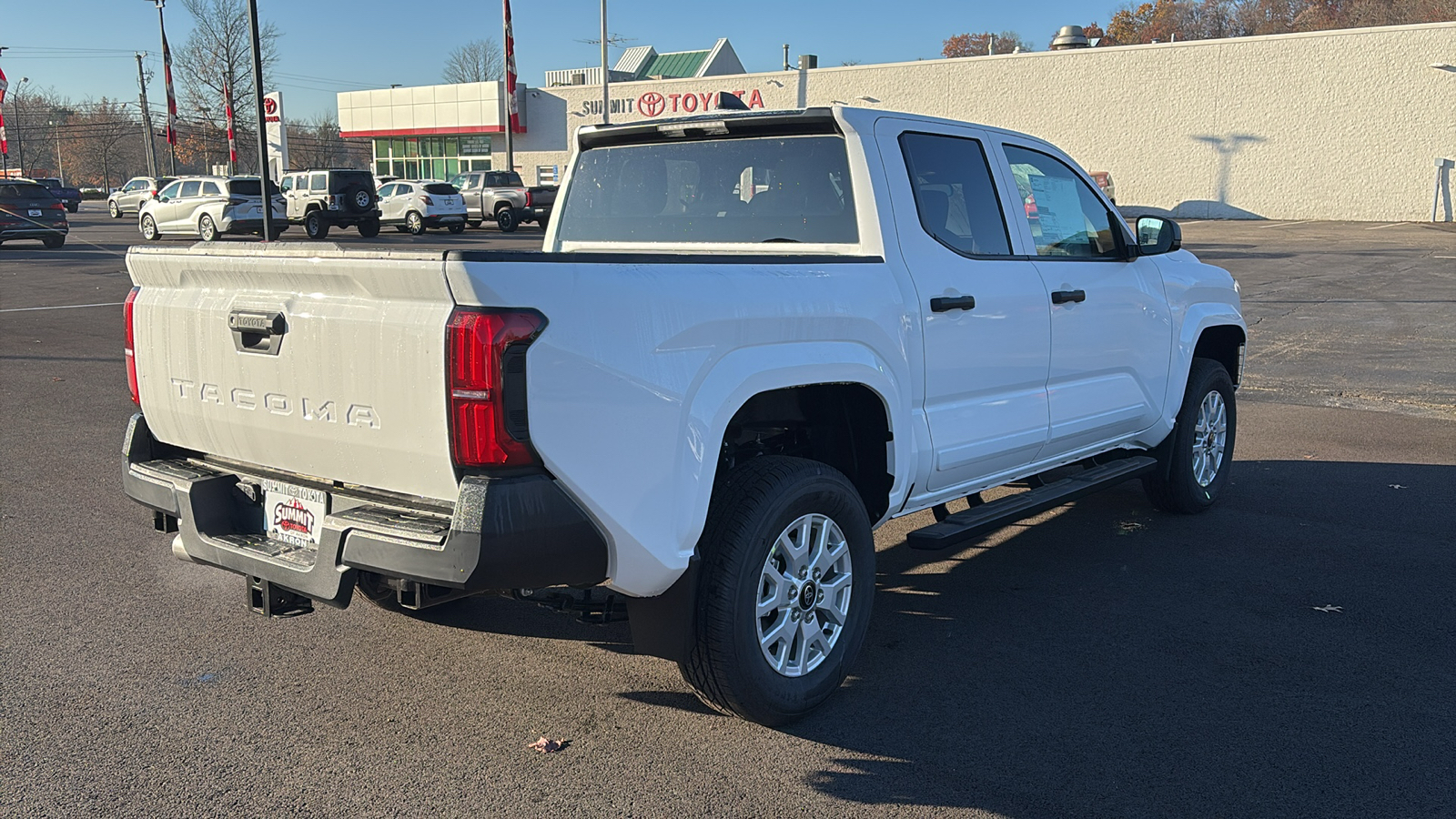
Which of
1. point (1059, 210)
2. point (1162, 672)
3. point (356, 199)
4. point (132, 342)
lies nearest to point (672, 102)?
point (356, 199)

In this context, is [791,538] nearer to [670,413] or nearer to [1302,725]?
[670,413]

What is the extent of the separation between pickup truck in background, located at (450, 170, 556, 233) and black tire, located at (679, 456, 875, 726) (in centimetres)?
3338

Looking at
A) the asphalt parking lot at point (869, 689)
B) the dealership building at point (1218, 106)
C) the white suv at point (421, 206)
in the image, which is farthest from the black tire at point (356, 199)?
the asphalt parking lot at point (869, 689)

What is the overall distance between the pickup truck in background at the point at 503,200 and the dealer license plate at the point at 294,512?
33.3 meters

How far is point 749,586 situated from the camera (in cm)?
362

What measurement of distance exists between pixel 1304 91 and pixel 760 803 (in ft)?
150

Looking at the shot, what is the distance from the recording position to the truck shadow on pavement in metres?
3.45

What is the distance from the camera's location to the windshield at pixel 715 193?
458cm

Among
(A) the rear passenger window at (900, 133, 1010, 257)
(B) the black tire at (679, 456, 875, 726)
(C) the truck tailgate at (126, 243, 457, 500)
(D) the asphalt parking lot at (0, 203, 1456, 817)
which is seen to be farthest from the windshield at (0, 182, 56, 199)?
(B) the black tire at (679, 456, 875, 726)

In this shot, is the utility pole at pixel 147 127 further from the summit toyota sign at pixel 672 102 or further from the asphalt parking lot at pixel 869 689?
the asphalt parking lot at pixel 869 689

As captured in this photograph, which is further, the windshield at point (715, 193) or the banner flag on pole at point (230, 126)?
the banner flag on pole at point (230, 126)

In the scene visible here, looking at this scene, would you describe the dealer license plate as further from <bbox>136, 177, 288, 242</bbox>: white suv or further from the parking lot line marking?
<bbox>136, 177, 288, 242</bbox>: white suv

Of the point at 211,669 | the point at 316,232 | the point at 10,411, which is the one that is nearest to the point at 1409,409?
the point at 211,669

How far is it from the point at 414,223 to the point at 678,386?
115ft
